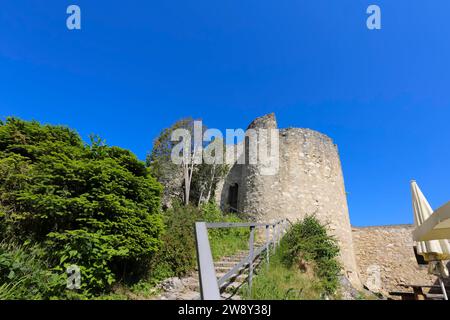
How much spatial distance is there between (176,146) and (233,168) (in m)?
3.47

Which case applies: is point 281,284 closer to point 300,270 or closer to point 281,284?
point 281,284

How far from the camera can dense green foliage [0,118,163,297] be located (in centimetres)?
411

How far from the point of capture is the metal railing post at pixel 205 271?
63.6 inches

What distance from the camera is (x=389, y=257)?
42.0 feet

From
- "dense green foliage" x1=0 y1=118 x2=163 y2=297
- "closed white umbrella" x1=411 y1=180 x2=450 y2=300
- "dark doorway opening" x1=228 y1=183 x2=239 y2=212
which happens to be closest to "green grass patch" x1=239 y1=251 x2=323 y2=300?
"dense green foliage" x1=0 y1=118 x2=163 y2=297

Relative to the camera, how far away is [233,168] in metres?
14.2

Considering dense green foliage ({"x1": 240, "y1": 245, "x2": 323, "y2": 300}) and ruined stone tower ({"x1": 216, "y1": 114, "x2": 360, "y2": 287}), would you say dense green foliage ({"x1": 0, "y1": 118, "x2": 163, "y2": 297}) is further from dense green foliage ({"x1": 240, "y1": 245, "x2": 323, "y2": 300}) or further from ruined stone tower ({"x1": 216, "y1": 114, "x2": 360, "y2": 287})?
ruined stone tower ({"x1": 216, "y1": 114, "x2": 360, "y2": 287})

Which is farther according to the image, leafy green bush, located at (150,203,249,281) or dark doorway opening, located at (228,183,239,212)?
dark doorway opening, located at (228,183,239,212)

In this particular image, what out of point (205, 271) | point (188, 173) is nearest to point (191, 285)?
point (205, 271)

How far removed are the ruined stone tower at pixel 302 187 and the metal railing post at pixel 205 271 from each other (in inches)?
338

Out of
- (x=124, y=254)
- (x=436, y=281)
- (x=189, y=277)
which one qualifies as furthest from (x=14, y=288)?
(x=436, y=281)

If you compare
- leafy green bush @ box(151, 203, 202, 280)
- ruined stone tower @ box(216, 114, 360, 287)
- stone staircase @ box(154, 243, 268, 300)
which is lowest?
stone staircase @ box(154, 243, 268, 300)

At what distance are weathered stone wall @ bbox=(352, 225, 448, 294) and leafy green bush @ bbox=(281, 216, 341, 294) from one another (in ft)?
26.9
